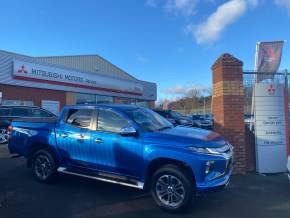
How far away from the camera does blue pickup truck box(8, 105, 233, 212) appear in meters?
5.02

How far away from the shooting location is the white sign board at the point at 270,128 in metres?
7.96

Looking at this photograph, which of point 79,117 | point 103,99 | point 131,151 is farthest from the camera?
point 103,99

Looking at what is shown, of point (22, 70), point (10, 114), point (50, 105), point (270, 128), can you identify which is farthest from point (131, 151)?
point (50, 105)

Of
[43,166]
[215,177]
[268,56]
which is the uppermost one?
[268,56]

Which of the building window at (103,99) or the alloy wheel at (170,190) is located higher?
the building window at (103,99)

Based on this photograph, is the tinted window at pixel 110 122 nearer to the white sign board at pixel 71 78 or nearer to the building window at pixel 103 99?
the white sign board at pixel 71 78

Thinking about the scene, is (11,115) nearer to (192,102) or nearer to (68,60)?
(68,60)

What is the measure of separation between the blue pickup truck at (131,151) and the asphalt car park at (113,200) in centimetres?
38

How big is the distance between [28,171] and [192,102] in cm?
A: 5547

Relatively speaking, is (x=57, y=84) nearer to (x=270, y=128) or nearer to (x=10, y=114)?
(x=10, y=114)

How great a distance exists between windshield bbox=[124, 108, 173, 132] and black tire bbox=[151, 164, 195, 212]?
87 cm

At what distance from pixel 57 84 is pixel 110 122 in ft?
61.0

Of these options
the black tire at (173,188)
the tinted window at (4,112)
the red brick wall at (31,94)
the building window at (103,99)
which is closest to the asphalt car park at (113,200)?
the black tire at (173,188)

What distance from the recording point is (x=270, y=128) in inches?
317
